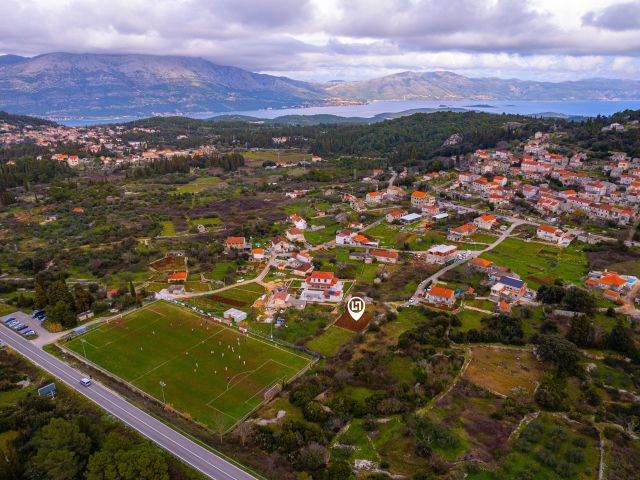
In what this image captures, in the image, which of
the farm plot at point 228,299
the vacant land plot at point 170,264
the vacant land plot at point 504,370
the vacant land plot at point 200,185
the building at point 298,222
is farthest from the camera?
the vacant land plot at point 200,185

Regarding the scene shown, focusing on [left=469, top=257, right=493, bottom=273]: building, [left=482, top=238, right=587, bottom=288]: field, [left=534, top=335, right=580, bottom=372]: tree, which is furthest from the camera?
[left=469, top=257, right=493, bottom=273]: building

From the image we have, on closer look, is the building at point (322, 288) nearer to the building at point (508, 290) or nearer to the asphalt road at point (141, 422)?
the building at point (508, 290)

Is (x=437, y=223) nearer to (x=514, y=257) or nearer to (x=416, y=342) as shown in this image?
(x=514, y=257)

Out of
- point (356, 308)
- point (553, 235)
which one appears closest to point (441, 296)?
point (356, 308)

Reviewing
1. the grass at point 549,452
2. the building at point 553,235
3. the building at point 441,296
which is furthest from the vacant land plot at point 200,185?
the grass at point 549,452

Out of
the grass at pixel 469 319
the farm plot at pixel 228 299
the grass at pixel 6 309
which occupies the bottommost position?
the grass at pixel 6 309

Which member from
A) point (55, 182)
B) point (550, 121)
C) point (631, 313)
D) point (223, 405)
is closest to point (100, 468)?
point (223, 405)

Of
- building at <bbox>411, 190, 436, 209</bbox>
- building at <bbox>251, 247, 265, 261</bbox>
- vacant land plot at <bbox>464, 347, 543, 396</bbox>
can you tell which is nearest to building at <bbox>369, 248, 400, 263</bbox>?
building at <bbox>251, 247, 265, 261</bbox>

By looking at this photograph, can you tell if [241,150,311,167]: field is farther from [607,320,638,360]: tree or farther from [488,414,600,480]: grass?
[488,414,600,480]: grass
